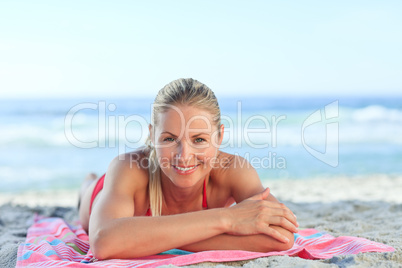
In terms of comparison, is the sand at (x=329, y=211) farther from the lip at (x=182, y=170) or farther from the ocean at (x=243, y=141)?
the ocean at (x=243, y=141)

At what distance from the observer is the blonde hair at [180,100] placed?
2400 mm

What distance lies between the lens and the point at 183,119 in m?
2.34

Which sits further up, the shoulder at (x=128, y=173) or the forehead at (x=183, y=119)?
the forehead at (x=183, y=119)

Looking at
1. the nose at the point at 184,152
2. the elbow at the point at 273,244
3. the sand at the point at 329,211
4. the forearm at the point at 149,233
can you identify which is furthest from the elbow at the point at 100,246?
the elbow at the point at 273,244

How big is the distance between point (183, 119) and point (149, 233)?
684 mm

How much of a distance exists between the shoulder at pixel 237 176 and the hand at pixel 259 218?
31cm

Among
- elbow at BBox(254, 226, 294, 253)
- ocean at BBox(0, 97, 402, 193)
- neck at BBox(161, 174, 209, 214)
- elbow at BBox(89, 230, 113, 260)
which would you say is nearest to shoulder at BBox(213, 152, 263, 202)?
neck at BBox(161, 174, 209, 214)

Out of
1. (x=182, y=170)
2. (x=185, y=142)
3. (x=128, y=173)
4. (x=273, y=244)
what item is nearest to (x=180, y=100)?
(x=185, y=142)

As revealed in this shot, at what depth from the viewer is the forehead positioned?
2.32 meters

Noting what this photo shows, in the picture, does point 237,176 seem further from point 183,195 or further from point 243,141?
point 243,141

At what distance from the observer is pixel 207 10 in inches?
837

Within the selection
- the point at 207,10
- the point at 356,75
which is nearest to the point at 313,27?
the point at 356,75

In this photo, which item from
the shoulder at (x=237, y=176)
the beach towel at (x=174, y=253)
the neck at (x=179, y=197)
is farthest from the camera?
the neck at (x=179, y=197)

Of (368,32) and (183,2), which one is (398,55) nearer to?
(368,32)
